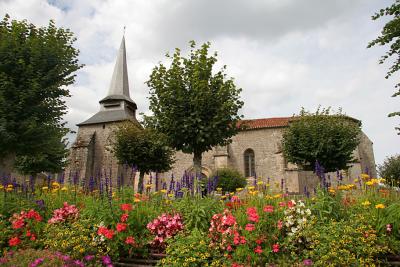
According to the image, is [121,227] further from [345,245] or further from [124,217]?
[345,245]

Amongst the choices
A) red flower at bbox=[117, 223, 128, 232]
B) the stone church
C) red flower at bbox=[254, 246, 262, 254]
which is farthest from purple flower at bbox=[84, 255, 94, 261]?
the stone church

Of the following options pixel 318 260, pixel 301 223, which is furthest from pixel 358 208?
pixel 318 260

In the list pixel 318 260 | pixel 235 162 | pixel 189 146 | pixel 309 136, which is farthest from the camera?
pixel 235 162

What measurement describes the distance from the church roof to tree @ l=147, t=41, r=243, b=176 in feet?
48.9

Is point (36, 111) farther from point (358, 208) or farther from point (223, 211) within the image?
point (358, 208)

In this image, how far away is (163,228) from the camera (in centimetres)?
493

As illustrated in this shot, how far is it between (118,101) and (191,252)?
2717 centimetres

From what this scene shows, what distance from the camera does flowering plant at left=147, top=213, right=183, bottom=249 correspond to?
191 inches

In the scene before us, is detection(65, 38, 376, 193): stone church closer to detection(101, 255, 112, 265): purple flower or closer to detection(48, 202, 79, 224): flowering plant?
detection(48, 202, 79, 224): flowering plant

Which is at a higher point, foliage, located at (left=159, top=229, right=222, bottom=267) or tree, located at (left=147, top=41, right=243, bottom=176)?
tree, located at (left=147, top=41, right=243, bottom=176)

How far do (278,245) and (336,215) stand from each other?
116 cm

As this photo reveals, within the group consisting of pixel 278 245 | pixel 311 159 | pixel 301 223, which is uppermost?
pixel 311 159

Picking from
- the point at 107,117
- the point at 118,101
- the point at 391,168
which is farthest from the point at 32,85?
the point at 391,168

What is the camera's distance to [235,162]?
2741 cm
